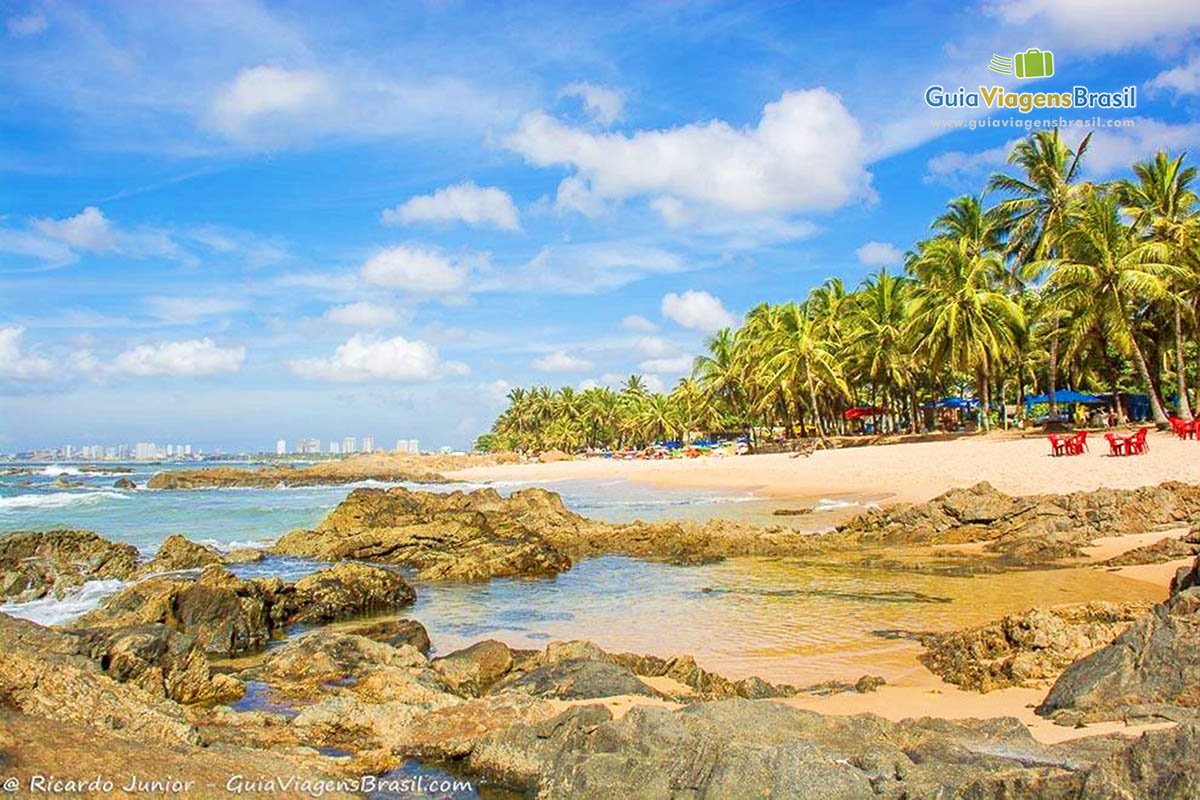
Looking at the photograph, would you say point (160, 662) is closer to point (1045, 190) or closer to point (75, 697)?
point (75, 697)

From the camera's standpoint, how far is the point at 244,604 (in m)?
11.8

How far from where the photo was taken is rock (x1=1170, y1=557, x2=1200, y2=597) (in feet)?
28.9

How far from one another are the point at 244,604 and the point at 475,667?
486 cm

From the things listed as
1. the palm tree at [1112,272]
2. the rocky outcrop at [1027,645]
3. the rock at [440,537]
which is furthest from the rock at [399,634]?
the palm tree at [1112,272]

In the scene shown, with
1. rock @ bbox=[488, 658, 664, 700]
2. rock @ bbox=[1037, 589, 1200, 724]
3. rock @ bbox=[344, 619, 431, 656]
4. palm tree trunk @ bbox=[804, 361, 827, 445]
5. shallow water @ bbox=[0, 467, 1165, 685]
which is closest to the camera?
rock @ bbox=[1037, 589, 1200, 724]

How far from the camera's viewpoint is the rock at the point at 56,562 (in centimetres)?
1603

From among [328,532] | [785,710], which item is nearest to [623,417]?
[328,532]

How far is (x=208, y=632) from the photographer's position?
36.4 feet

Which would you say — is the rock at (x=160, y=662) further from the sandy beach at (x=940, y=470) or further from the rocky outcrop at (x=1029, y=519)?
the sandy beach at (x=940, y=470)

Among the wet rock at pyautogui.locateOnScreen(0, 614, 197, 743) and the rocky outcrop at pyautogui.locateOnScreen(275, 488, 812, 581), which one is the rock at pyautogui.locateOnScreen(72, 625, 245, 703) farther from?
the rocky outcrop at pyautogui.locateOnScreen(275, 488, 812, 581)

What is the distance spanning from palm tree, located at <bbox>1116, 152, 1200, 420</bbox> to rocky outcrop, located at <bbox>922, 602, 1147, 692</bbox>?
28.0m

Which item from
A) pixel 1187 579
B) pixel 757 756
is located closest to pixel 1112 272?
pixel 1187 579

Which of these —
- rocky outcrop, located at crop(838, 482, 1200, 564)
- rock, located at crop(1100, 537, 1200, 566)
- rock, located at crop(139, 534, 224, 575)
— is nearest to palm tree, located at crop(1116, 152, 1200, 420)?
rocky outcrop, located at crop(838, 482, 1200, 564)

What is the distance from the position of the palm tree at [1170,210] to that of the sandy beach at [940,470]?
23.0ft
